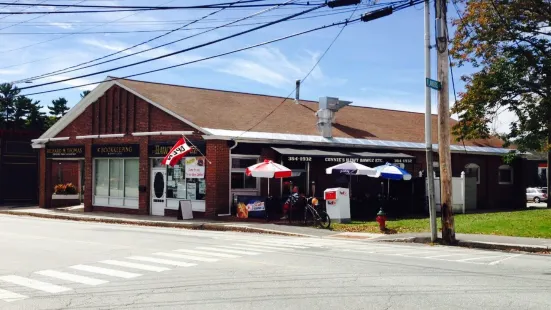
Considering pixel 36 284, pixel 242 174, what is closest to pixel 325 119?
pixel 242 174

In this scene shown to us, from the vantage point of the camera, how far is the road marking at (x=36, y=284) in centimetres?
829

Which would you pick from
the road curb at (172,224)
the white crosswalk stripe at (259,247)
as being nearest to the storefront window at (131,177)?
the road curb at (172,224)

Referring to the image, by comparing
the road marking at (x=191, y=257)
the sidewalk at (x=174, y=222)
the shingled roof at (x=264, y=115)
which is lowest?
the road marking at (x=191, y=257)

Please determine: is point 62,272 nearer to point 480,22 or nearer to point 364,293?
point 364,293

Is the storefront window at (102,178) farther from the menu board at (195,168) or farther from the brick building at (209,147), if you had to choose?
the menu board at (195,168)

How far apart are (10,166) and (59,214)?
430 inches

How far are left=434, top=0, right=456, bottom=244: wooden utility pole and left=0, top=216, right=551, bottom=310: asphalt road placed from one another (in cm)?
124

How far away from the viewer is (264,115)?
87.3 ft

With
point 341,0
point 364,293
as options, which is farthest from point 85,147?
point 364,293

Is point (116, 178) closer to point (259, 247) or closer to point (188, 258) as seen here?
point (259, 247)

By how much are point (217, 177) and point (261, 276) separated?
13.3 metres

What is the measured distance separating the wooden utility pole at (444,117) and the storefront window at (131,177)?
51.5 feet

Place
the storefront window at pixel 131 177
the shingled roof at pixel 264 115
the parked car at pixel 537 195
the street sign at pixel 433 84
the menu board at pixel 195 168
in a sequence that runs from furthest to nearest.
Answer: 1. the parked car at pixel 537 195
2. the storefront window at pixel 131 177
3. the shingled roof at pixel 264 115
4. the menu board at pixel 195 168
5. the street sign at pixel 433 84

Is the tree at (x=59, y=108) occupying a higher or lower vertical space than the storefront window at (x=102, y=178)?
higher
